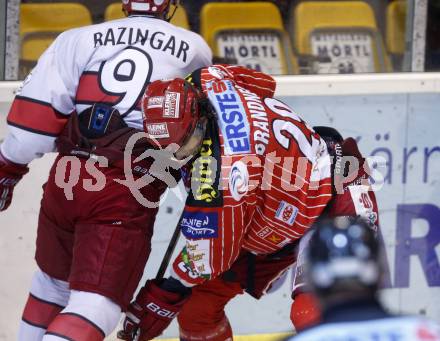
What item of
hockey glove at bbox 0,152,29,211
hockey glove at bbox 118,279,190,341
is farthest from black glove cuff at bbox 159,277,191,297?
hockey glove at bbox 0,152,29,211

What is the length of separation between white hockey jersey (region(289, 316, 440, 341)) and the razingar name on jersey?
1.53 metres

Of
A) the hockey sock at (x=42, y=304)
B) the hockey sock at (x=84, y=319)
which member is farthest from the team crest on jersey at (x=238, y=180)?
the hockey sock at (x=42, y=304)

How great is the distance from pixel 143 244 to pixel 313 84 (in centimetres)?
120

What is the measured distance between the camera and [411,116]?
4.57m

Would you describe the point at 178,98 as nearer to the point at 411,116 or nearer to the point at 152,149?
the point at 152,149

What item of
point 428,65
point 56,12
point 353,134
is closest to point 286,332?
point 353,134

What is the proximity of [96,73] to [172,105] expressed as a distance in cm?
37

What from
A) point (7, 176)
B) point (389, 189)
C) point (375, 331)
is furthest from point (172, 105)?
point (389, 189)

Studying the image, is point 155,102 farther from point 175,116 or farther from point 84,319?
point 84,319

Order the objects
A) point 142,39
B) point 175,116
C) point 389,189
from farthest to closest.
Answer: point 389,189, point 142,39, point 175,116

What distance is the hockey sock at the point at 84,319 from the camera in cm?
338

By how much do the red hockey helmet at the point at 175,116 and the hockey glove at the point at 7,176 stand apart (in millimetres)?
585

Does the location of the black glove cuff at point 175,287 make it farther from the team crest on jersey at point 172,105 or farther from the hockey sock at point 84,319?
the team crest on jersey at point 172,105

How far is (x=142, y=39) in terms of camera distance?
358 cm
